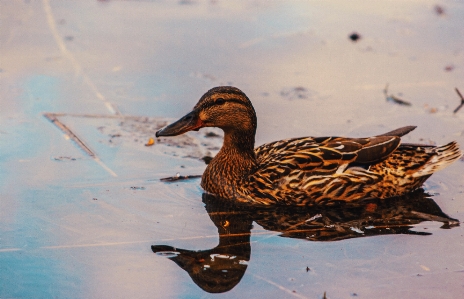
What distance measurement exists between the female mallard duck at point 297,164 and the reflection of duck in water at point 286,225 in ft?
0.47

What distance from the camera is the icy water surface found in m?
6.56

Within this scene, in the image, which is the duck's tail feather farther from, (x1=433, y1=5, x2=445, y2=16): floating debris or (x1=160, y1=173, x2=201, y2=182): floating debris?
(x1=433, y1=5, x2=445, y2=16): floating debris

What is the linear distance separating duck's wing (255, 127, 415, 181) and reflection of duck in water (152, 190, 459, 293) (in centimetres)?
41

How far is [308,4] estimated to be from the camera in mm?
15453

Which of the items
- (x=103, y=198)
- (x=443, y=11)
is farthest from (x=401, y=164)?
(x=443, y=11)

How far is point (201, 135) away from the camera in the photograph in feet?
32.6

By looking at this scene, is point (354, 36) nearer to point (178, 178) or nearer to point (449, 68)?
point (449, 68)

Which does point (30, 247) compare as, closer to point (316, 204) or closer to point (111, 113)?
point (316, 204)

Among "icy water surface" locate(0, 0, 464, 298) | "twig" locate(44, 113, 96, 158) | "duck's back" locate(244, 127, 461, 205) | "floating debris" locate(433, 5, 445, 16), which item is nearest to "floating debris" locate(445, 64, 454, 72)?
"icy water surface" locate(0, 0, 464, 298)

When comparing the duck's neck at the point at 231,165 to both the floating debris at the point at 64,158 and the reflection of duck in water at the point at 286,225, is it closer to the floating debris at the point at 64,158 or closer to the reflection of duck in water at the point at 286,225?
the reflection of duck in water at the point at 286,225

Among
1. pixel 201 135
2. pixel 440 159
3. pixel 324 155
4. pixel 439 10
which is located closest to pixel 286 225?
pixel 324 155

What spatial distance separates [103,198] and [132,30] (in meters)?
6.04

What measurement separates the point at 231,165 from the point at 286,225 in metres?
1.12

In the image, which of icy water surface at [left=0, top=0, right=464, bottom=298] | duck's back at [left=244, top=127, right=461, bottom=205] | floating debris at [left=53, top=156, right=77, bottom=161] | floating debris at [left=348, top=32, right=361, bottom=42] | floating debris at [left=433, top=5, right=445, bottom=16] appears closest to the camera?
icy water surface at [left=0, top=0, right=464, bottom=298]
